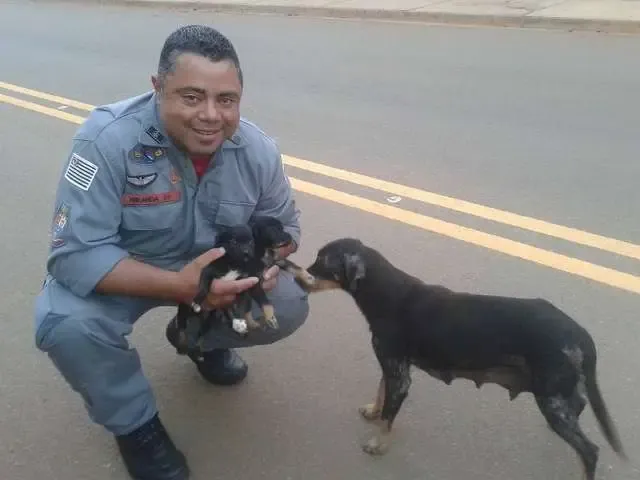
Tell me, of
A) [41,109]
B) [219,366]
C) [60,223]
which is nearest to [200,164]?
[60,223]

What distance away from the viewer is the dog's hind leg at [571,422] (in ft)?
8.56

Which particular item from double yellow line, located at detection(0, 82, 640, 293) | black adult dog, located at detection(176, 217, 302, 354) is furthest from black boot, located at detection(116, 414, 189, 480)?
double yellow line, located at detection(0, 82, 640, 293)

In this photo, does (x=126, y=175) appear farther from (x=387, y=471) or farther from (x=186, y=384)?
(x=387, y=471)

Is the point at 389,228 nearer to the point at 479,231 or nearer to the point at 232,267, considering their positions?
the point at 479,231

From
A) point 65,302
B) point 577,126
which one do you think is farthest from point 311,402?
point 577,126

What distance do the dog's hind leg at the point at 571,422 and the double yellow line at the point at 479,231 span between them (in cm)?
139

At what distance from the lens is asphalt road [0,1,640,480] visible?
9.76 ft

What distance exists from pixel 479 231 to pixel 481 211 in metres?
0.29

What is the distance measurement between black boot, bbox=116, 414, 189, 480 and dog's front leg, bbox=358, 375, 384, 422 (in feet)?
2.41

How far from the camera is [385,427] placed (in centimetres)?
291

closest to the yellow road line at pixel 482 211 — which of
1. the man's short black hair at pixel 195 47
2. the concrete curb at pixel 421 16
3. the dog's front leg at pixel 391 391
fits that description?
the dog's front leg at pixel 391 391

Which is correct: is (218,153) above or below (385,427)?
above

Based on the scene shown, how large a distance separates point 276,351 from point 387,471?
3.10 ft

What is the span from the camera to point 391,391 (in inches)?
114
